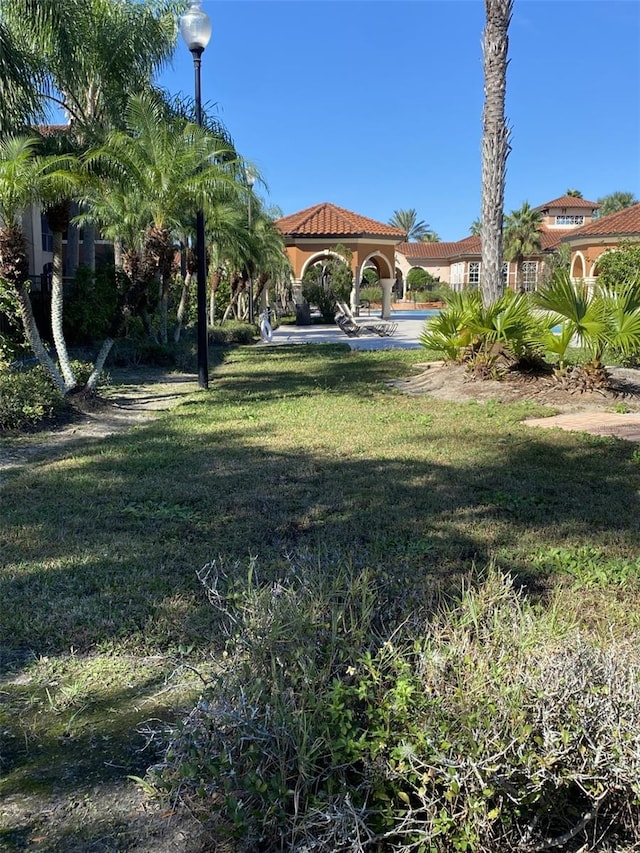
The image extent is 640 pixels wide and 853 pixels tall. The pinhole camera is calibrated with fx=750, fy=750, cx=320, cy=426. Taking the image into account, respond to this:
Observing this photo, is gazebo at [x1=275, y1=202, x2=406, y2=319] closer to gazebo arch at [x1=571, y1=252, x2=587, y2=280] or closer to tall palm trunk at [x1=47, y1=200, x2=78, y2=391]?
gazebo arch at [x1=571, y1=252, x2=587, y2=280]

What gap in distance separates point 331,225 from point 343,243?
4.58ft

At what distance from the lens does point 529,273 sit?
6169 cm

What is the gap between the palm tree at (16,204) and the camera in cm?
899

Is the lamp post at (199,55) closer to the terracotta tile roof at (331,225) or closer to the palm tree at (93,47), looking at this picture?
the palm tree at (93,47)

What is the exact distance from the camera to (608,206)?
238 feet

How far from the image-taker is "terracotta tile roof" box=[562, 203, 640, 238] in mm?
34969

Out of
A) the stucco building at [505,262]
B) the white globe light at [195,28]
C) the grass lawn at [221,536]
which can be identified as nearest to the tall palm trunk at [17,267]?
the grass lawn at [221,536]

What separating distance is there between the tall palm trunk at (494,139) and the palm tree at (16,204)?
8165mm

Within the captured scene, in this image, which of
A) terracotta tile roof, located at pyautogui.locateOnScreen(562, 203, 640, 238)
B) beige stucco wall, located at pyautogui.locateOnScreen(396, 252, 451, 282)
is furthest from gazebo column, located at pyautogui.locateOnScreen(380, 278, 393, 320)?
beige stucco wall, located at pyautogui.locateOnScreen(396, 252, 451, 282)

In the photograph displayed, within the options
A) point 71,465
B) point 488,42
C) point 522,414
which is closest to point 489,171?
point 488,42

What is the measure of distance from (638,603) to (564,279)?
7.99 metres

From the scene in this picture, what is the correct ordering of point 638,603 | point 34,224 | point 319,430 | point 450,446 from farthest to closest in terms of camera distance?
point 34,224, point 319,430, point 450,446, point 638,603

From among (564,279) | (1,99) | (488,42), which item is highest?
(488,42)

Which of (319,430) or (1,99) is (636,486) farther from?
(1,99)
